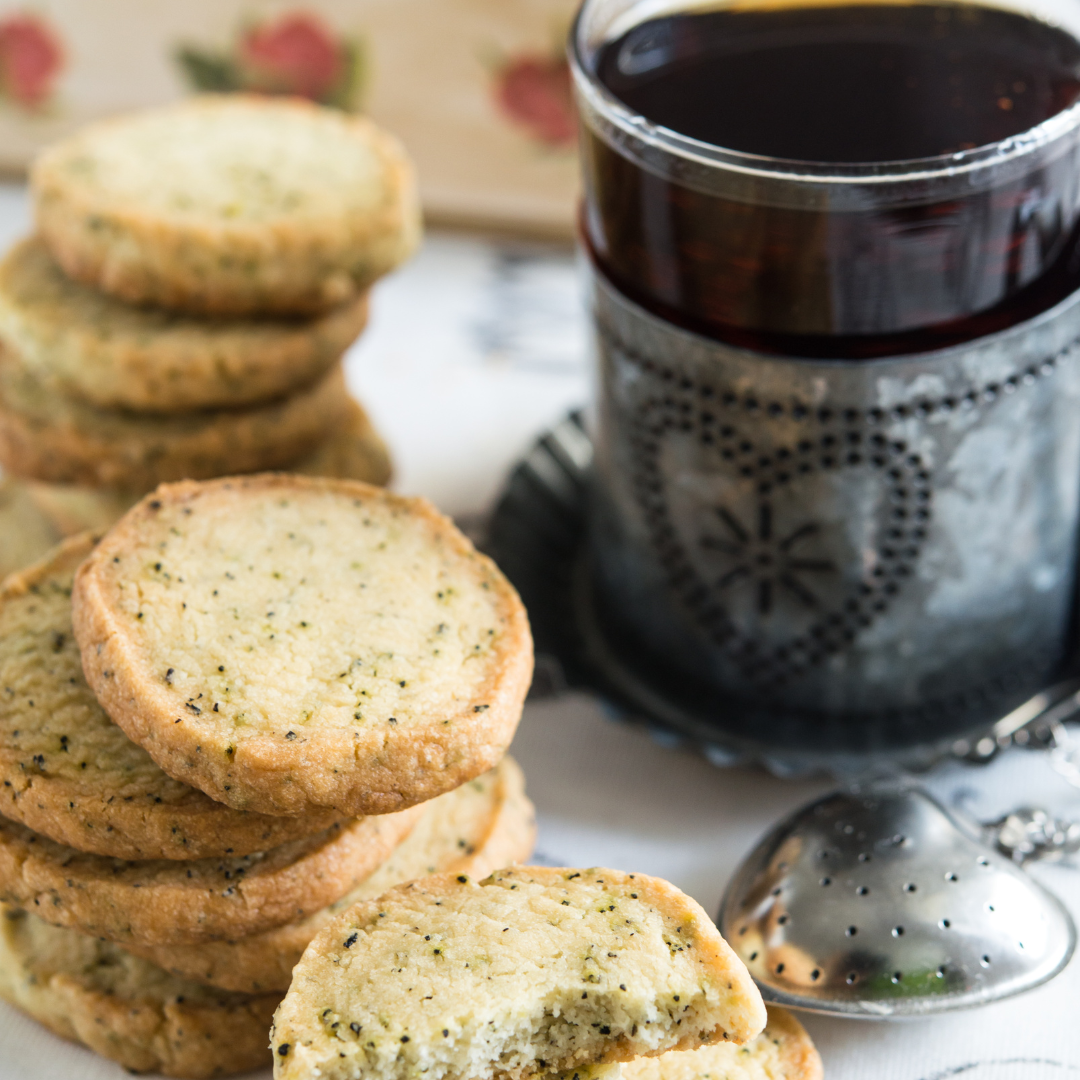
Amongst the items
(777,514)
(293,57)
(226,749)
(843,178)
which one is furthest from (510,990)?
(293,57)

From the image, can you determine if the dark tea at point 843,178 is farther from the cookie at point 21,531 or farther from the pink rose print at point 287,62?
the pink rose print at point 287,62

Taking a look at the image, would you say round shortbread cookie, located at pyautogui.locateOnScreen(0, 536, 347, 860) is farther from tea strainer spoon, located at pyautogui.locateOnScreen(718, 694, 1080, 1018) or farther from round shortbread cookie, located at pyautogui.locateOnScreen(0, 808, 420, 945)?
tea strainer spoon, located at pyautogui.locateOnScreen(718, 694, 1080, 1018)

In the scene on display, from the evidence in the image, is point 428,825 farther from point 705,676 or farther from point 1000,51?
point 1000,51

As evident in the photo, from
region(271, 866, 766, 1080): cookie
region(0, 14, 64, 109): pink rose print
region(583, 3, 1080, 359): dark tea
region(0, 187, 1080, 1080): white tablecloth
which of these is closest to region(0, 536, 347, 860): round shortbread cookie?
region(271, 866, 766, 1080): cookie

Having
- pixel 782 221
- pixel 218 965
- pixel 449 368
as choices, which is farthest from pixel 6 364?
pixel 782 221

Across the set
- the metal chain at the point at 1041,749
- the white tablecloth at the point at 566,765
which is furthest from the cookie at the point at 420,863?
the metal chain at the point at 1041,749

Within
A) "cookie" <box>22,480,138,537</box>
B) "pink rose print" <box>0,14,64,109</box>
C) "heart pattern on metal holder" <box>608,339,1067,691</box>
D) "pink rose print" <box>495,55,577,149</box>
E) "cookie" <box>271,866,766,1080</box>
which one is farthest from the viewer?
"pink rose print" <box>0,14,64,109</box>
